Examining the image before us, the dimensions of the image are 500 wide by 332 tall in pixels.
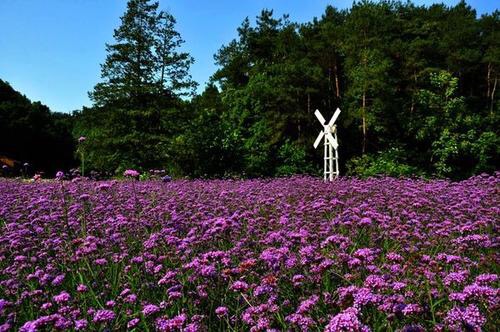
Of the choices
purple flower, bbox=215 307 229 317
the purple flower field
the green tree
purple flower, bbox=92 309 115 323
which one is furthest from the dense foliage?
purple flower, bbox=215 307 229 317

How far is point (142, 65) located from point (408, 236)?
32.3 meters

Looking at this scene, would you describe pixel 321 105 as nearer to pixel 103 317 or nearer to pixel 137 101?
pixel 137 101

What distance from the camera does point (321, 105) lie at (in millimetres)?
31875

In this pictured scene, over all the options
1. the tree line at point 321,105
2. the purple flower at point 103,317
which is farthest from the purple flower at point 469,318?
the tree line at point 321,105

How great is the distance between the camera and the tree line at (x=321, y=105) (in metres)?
28.8

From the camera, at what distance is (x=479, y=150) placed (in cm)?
3122

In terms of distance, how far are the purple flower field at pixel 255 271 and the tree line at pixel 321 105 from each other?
2000 cm

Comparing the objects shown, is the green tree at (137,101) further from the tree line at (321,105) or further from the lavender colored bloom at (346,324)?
the lavender colored bloom at (346,324)

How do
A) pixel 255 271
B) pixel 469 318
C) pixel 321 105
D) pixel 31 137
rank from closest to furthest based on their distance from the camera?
pixel 469 318
pixel 255 271
pixel 321 105
pixel 31 137

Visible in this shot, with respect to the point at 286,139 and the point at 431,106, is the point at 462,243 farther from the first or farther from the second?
the point at 431,106

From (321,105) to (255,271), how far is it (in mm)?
28333

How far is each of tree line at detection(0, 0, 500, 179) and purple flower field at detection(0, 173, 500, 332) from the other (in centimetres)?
2000

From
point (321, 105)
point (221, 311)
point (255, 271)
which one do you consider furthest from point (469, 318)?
point (321, 105)

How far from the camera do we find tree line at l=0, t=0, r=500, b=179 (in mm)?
28797
